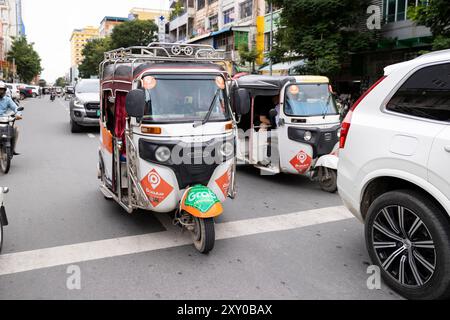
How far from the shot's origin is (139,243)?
4.80 metres

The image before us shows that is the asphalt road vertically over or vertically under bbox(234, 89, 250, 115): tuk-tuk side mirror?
under

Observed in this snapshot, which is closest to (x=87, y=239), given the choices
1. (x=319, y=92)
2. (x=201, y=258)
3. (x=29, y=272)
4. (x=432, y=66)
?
(x=29, y=272)

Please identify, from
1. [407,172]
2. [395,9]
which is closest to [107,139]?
[407,172]

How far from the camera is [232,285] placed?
3805mm

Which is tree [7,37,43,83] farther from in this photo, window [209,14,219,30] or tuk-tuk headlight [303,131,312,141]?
tuk-tuk headlight [303,131,312,141]

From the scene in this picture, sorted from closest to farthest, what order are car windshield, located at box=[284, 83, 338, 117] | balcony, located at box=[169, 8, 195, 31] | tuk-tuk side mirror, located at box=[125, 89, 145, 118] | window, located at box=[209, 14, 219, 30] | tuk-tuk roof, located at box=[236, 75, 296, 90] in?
1. tuk-tuk side mirror, located at box=[125, 89, 145, 118]
2. car windshield, located at box=[284, 83, 338, 117]
3. tuk-tuk roof, located at box=[236, 75, 296, 90]
4. window, located at box=[209, 14, 219, 30]
5. balcony, located at box=[169, 8, 195, 31]

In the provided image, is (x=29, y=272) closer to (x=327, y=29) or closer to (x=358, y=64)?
(x=327, y=29)

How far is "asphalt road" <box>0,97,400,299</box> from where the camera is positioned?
3721 mm

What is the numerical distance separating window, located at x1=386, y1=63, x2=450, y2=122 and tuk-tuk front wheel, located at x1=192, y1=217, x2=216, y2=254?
2.10 metres

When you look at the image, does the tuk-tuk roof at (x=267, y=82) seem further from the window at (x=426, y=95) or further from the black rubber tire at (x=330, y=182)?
the window at (x=426, y=95)

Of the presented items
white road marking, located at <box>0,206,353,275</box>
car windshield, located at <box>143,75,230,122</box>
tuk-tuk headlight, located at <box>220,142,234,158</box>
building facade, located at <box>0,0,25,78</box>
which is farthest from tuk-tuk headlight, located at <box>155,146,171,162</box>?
Answer: building facade, located at <box>0,0,25,78</box>

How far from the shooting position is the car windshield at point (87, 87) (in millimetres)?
16172

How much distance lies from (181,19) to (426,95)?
5516cm
